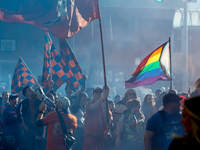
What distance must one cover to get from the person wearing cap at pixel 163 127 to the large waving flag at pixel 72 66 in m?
4.17

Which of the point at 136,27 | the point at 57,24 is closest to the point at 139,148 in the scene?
the point at 57,24

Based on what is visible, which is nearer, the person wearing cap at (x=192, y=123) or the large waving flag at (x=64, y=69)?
the person wearing cap at (x=192, y=123)

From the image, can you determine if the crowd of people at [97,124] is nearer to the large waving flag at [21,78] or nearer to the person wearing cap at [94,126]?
the person wearing cap at [94,126]

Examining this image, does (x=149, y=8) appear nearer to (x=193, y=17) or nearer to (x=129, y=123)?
(x=193, y=17)

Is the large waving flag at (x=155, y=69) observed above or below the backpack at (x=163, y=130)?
above

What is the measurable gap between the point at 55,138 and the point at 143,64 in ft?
8.47

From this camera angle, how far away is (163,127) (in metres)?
3.15

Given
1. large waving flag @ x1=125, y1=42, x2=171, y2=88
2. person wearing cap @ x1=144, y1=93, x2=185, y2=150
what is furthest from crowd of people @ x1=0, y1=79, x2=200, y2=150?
large waving flag @ x1=125, y1=42, x2=171, y2=88

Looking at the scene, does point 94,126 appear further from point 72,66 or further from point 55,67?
point 55,67

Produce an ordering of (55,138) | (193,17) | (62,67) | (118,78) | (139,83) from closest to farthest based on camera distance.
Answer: (55,138)
(139,83)
(62,67)
(118,78)
(193,17)

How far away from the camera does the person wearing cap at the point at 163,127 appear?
3.15 m

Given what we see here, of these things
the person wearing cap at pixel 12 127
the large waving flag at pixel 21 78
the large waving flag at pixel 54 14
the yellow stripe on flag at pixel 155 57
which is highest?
the large waving flag at pixel 54 14

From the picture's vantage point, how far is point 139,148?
14.8 feet

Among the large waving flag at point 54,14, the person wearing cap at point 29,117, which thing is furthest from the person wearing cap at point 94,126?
the large waving flag at point 54,14
